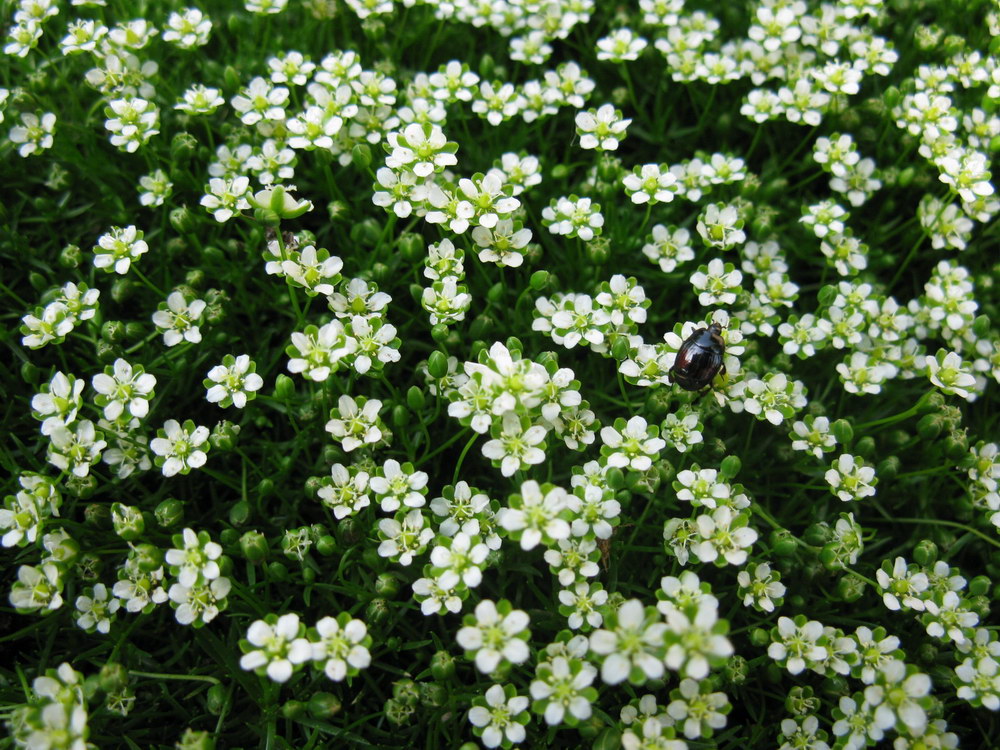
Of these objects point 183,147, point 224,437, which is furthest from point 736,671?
point 183,147

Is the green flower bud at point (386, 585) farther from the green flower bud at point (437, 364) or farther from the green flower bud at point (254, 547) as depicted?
the green flower bud at point (437, 364)

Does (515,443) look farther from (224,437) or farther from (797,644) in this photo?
(797,644)

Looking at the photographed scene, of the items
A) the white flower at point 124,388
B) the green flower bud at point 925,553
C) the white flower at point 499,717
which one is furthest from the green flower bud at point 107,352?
the green flower bud at point 925,553

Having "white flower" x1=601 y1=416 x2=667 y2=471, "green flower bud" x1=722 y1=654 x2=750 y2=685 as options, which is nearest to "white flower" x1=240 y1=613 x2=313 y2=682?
"white flower" x1=601 y1=416 x2=667 y2=471

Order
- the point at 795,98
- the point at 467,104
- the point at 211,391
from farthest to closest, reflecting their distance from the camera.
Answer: the point at 467,104 → the point at 795,98 → the point at 211,391

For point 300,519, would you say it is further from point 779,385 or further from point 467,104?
point 467,104

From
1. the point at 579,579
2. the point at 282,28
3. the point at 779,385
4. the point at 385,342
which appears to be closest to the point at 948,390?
the point at 779,385

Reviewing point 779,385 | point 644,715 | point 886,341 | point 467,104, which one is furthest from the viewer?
point 467,104
